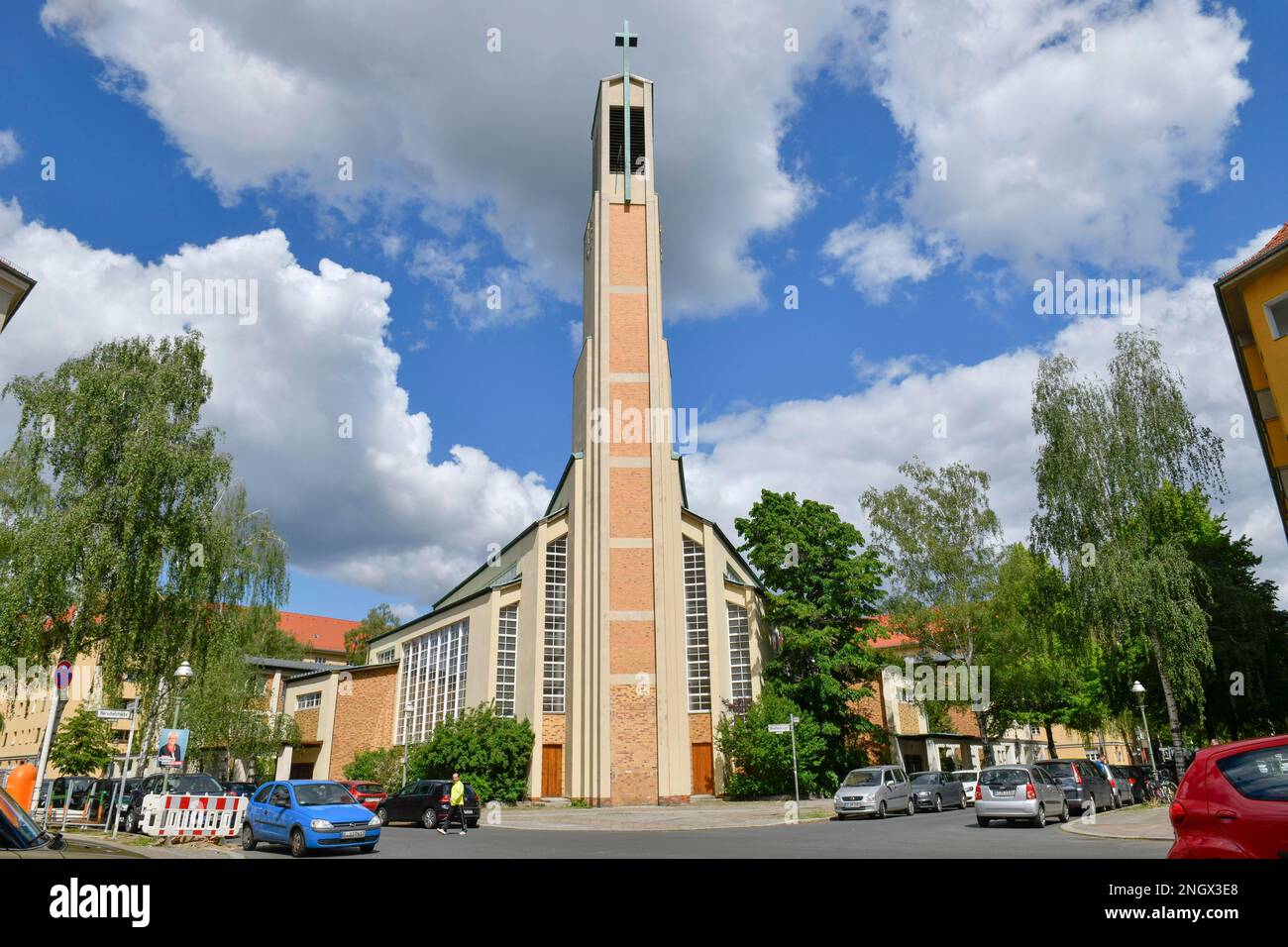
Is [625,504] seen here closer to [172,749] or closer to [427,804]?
[427,804]

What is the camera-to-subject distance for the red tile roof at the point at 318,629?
303 ft

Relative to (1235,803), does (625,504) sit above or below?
above

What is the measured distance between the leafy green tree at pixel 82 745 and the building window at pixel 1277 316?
53.9 metres

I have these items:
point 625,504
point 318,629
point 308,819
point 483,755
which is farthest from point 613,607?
point 318,629

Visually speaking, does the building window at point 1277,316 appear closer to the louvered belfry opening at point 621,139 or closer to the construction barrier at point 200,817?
the construction barrier at point 200,817

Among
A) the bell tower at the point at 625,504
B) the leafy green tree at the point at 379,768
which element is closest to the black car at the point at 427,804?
the bell tower at the point at 625,504

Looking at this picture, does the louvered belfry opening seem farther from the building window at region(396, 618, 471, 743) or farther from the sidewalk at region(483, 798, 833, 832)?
the sidewalk at region(483, 798, 833, 832)

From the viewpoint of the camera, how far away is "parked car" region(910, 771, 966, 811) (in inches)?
1185

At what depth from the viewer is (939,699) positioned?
1677 inches

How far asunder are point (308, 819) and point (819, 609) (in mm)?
24842

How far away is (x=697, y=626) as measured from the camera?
126 ft

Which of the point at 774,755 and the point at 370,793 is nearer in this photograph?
the point at 370,793

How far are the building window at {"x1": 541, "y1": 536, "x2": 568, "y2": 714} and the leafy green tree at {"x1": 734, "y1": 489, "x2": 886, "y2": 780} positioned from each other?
8862 mm

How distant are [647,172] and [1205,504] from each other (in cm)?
3222
